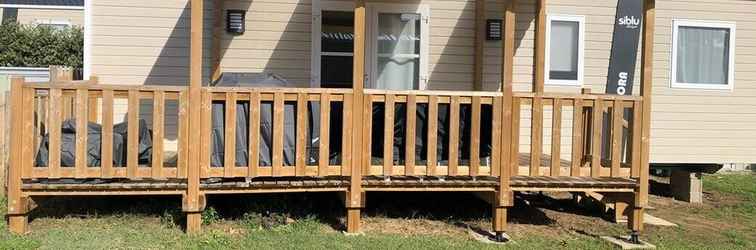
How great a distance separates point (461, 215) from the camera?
689 cm

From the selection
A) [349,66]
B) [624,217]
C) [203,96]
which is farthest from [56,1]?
[624,217]

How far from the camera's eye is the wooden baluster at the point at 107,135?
5.52m

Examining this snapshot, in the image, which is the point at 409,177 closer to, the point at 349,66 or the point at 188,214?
the point at 188,214

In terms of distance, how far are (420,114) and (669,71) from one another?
13.3 ft

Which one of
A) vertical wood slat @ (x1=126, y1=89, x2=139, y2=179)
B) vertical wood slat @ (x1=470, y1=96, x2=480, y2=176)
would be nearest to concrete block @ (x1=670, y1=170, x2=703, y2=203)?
vertical wood slat @ (x1=470, y1=96, x2=480, y2=176)

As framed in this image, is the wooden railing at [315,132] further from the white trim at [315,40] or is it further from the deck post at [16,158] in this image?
the white trim at [315,40]

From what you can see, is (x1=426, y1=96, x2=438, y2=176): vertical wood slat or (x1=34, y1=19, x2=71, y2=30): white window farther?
(x1=34, y1=19, x2=71, y2=30): white window

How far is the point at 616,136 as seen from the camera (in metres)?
6.16

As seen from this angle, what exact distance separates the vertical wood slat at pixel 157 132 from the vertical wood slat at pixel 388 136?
5.95ft

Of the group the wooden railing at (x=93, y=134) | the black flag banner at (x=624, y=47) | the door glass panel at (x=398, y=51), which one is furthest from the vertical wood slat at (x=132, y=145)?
the black flag banner at (x=624, y=47)

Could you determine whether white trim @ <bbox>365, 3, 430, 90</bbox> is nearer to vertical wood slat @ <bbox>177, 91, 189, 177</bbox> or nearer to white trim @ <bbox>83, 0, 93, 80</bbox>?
vertical wood slat @ <bbox>177, 91, 189, 177</bbox>

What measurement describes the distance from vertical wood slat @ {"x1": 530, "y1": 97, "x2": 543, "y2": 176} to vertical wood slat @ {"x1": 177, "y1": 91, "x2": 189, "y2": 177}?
2886 mm

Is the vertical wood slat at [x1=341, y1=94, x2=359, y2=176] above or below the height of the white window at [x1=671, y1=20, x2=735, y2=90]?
below

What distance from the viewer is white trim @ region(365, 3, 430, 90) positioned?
8125 mm
